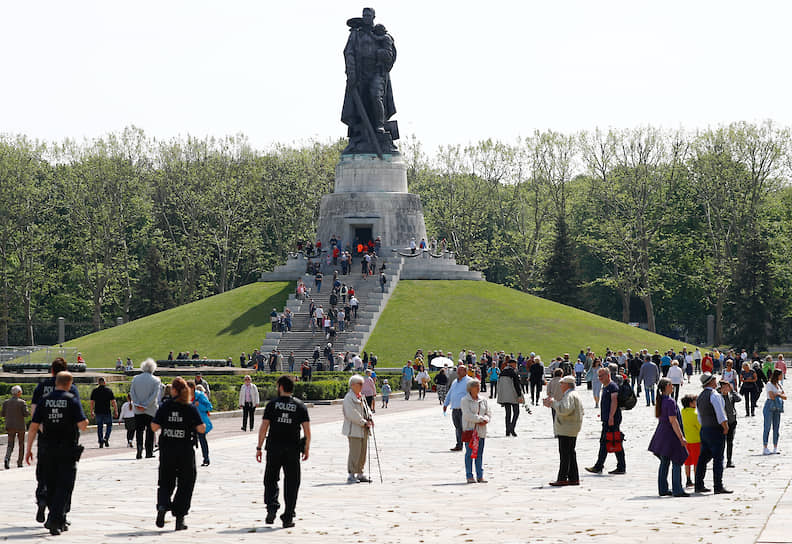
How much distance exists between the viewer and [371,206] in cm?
6912

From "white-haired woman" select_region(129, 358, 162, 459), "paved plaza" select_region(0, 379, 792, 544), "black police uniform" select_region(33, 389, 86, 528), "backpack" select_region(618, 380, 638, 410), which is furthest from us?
"white-haired woman" select_region(129, 358, 162, 459)

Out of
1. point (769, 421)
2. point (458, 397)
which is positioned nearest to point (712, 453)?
point (769, 421)

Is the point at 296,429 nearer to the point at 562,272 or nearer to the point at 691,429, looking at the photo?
the point at 691,429

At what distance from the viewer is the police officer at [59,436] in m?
13.4

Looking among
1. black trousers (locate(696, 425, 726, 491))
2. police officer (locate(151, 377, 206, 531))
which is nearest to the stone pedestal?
black trousers (locate(696, 425, 726, 491))

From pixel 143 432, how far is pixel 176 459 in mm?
8623

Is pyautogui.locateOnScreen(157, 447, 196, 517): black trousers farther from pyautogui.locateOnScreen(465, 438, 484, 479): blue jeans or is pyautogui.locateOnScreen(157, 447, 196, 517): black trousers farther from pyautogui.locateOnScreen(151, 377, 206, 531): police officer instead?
pyautogui.locateOnScreen(465, 438, 484, 479): blue jeans

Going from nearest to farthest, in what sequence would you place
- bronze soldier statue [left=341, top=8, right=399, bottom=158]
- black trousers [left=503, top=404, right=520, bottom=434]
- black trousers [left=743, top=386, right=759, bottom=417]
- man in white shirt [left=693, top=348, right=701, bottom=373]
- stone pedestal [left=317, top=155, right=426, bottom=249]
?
black trousers [left=503, top=404, right=520, bottom=434] < black trousers [left=743, top=386, right=759, bottom=417] < man in white shirt [left=693, top=348, right=701, bottom=373] < stone pedestal [left=317, top=155, right=426, bottom=249] < bronze soldier statue [left=341, top=8, right=399, bottom=158]

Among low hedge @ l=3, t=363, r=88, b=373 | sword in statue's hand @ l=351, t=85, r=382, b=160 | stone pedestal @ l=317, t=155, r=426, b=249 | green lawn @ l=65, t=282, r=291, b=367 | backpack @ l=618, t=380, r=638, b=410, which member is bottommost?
backpack @ l=618, t=380, r=638, b=410

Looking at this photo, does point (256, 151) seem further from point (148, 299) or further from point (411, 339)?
point (411, 339)

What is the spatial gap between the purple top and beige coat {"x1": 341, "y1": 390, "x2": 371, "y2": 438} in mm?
4201

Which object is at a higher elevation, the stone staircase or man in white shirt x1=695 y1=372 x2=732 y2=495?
the stone staircase

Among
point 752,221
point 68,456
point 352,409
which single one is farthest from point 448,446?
point 752,221

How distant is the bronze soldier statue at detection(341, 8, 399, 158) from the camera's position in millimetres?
69312
